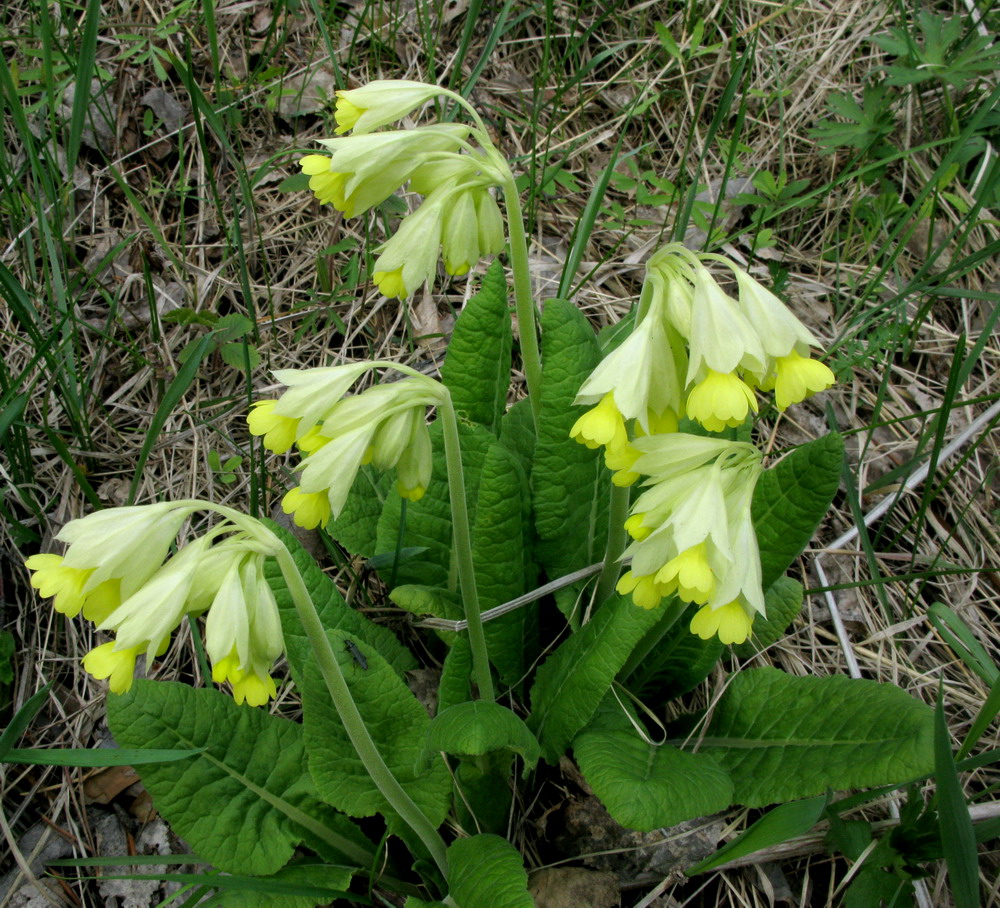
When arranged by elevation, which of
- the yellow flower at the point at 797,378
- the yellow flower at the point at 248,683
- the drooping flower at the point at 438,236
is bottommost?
the yellow flower at the point at 248,683

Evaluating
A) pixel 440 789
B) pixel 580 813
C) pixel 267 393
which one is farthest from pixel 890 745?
pixel 267 393

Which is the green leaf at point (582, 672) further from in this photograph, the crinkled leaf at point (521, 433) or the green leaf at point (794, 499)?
the crinkled leaf at point (521, 433)

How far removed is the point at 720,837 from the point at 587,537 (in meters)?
0.82

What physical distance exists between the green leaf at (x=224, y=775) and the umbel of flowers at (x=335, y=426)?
711 mm

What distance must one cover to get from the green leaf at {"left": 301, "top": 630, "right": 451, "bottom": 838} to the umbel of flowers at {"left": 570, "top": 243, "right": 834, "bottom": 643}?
685 mm

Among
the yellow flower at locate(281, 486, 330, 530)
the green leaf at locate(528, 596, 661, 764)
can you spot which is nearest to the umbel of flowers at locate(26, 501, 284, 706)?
the yellow flower at locate(281, 486, 330, 530)

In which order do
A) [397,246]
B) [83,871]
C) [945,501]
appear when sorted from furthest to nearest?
[945,501] < [83,871] < [397,246]

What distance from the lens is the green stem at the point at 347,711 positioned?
→ 1.58 m

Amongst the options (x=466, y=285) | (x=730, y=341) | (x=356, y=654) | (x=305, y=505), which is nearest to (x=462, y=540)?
(x=305, y=505)

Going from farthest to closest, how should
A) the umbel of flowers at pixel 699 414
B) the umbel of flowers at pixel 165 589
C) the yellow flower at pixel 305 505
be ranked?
the yellow flower at pixel 305 505
the umbel of flowers at pixel 699 414
the umbel of flowers at pixel 165 589

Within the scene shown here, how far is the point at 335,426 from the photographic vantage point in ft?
5.63

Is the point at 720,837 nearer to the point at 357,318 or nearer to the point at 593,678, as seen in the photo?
the point at 593,678

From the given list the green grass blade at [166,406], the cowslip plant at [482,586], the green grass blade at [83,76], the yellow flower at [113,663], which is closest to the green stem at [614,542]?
the cowslip plant at [482,586]

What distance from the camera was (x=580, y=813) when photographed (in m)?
2.33
